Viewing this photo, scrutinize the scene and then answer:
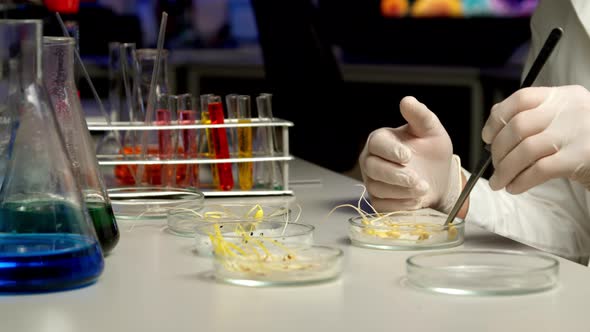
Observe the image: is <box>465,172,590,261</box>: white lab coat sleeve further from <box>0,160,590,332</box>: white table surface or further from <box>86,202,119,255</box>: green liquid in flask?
<box>86,202,119,255</box>: green liquid in flask

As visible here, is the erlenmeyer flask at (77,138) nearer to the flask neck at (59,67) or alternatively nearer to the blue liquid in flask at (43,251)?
the flask neck at (59,67)

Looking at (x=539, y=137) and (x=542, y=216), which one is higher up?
(x=539, y=137)

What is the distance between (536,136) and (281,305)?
1.80 ft

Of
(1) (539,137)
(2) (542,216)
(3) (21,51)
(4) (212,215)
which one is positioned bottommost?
(2) (542,216)

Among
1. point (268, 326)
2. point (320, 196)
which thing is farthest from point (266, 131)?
point (268, 326)

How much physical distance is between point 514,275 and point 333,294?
171 mm

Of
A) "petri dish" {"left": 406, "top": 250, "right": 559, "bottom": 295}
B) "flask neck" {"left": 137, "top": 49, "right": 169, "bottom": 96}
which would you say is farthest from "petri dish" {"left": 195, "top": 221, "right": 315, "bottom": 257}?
"flask neck" {"left": 137, "top": 49, "right": 169, "bottom": 96}

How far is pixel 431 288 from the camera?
860mm

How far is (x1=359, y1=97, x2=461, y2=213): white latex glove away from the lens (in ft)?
4.31


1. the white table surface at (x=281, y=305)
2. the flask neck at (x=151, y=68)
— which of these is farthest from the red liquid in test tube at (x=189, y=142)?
the white table surface at (x=281, y=305)

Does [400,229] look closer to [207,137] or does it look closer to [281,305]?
[281,305]

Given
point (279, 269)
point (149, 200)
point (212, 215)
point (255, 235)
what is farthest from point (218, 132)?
point (279, 269)

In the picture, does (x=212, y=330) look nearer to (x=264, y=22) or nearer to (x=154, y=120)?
(x=154, y=120)

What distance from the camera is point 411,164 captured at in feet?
4.68
